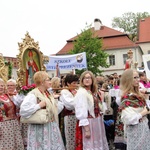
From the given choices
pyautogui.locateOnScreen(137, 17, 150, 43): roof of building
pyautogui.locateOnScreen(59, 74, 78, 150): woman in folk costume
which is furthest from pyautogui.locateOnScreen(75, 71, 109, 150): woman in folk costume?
pyautogui.locateOnScreen(137, 17, 150, 43): roof of building

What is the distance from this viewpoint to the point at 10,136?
5.63m

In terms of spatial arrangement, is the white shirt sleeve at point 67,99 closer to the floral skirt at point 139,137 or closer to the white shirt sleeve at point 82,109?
the white shirt sleeve at point 82,109

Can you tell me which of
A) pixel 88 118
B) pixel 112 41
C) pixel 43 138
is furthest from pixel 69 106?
pixel 112 41

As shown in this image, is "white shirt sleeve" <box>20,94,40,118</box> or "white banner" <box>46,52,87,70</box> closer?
"white shirt sleeve" <box>20,94,40,118</box>

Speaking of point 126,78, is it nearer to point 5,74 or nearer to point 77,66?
point 5,74

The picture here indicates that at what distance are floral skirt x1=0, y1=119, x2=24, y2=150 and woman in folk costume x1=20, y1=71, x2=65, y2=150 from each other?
0.80 metres

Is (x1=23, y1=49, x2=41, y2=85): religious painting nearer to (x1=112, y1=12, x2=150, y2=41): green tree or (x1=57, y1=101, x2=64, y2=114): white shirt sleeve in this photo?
(x1=57, y1=101, x2=64, y2=114): white shirt sleeve

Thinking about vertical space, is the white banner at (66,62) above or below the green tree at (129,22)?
below

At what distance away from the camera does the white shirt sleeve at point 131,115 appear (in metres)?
4.03

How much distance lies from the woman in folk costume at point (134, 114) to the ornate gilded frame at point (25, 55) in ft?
10.1

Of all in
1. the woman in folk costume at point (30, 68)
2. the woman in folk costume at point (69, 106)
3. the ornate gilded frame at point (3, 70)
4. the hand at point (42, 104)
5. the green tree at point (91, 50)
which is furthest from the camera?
the green tree at point (91, 50)

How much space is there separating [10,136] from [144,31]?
44.3m

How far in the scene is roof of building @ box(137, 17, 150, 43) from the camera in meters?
45.7

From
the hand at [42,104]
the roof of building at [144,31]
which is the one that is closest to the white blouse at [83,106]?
the hand at [42,104]
